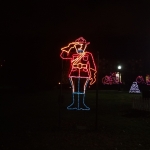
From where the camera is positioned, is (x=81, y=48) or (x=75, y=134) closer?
(x=75, y=134)

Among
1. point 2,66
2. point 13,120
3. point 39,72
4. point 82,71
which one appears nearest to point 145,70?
point 39,72

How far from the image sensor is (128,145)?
883cm

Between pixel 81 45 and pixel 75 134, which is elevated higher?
pixel 81 45

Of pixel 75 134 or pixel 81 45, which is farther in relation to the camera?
pixel 81 45

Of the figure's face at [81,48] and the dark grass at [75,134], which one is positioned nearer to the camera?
the dark grass at [75,134]

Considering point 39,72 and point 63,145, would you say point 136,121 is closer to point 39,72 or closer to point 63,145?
point 63,145

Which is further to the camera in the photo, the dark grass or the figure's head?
the figure's head

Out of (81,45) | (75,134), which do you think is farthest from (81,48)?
(75,134)

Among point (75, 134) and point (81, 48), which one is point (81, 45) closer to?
point (81, 48)

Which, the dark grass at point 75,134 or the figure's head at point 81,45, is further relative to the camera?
the figure's head at point 81,45

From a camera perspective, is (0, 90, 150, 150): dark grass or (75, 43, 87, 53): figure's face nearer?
(0, 90, 150, 150): dark grass

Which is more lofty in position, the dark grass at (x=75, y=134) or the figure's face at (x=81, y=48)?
the figure's face at (x=81, y=48)

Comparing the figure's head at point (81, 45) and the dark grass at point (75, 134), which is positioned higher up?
the figure's head at point (81, 45)

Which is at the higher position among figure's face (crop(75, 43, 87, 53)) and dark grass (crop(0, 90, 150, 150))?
figure's face (crop(75, 43, 87, 53))
